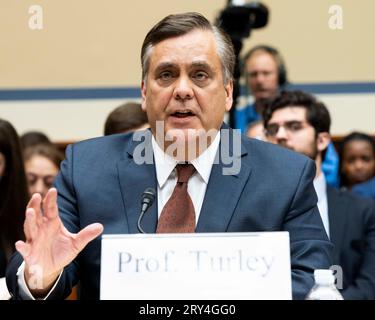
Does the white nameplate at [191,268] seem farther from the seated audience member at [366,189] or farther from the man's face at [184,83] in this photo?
the seated audience member at [366,189]

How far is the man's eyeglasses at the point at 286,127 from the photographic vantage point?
3.26 m

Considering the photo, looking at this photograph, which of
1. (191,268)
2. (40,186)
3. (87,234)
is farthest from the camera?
(40,186)

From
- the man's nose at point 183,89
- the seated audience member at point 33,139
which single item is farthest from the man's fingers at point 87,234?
the seated audience member at point 33,139

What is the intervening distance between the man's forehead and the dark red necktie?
1.43 metres

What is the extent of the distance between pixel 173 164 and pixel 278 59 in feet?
6.95

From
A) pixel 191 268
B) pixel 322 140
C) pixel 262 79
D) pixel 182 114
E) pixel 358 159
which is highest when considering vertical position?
pixel 182 114

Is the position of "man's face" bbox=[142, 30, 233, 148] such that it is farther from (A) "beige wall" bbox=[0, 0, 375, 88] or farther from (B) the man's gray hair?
(A) "beige wall" bbox=[0, 0, 375, 88]

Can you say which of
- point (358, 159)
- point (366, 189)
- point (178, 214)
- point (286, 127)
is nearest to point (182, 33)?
point (178, 214)

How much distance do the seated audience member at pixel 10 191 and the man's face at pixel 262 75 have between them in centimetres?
144

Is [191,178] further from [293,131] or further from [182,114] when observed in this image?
[293,131]

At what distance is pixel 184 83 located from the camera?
195 centimetres

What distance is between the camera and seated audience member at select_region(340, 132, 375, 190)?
4250 mm

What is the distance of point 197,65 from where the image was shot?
6.46ft
